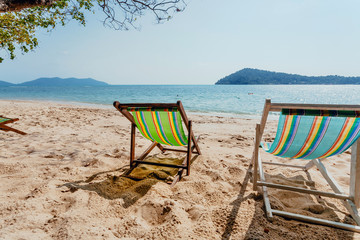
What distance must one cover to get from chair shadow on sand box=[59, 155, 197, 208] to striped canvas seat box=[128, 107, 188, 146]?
480 mm

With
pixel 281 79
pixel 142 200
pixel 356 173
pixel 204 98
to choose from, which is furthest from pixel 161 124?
pixel 281 79

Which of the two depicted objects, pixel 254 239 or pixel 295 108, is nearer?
pixel 254 239

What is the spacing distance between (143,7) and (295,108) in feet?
12.7

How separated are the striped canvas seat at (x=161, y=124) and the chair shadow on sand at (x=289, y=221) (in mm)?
1068

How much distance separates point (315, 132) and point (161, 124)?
1.74 m

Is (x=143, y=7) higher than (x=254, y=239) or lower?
higher

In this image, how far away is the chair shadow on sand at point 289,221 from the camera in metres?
1.54

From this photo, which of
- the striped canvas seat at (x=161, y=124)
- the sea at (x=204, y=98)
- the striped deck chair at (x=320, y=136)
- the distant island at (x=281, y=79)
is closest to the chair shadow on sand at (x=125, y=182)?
the striped canvas seat at (x=161, y=124)

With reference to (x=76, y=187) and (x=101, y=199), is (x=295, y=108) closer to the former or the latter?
(x=101, y=199)

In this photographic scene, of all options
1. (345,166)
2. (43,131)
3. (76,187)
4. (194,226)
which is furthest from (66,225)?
(43,131)

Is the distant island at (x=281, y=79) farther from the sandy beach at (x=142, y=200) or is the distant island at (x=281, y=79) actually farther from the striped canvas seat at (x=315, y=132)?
the striped canvas seat at (x=315, y=132)

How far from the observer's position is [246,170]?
2889 millimetres

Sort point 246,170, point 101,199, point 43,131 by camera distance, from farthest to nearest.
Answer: point 43,131
point 246,170
point 101,199

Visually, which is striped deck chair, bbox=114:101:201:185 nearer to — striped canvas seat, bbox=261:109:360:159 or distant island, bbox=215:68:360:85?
striped canvas seat, bbox=261:109:360:159
